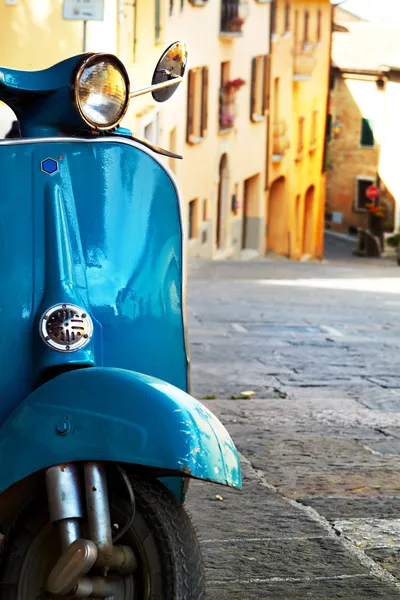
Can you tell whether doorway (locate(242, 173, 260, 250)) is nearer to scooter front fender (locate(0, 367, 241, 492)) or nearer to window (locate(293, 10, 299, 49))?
window (locate(293, 10, 299, 49))

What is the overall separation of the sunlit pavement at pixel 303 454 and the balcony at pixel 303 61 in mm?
29459

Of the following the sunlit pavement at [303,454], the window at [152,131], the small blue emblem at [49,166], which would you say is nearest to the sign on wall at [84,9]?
Answer: the sunlit pavement at [303,454]

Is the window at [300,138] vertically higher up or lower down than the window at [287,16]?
lower down

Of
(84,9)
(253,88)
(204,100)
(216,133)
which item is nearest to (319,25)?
(253,88)

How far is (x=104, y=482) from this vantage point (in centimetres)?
286

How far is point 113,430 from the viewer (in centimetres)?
287

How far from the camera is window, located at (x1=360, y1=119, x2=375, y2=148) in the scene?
48.7 m

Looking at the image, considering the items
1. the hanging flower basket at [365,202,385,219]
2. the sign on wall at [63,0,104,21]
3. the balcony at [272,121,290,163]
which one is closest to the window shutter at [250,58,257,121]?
the balcony at [272,121,290,163]

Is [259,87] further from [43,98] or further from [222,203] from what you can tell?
[43,98]

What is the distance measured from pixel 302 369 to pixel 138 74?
49.0 ft

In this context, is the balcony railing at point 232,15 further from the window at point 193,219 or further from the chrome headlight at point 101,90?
the chrome headlight at point 101,90

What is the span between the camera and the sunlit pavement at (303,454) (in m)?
3.83

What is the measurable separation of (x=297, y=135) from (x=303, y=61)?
2.36 metres

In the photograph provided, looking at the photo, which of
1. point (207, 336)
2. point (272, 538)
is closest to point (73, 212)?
point (272, 538)
